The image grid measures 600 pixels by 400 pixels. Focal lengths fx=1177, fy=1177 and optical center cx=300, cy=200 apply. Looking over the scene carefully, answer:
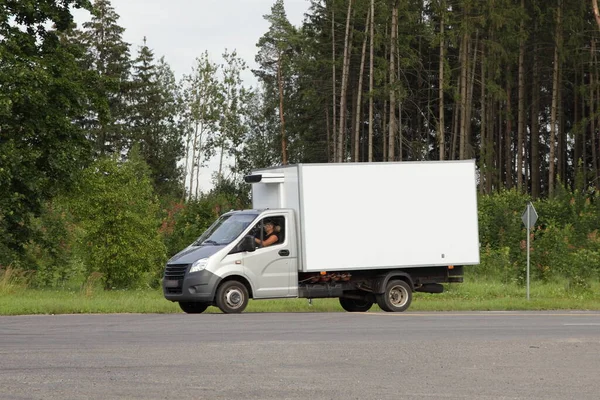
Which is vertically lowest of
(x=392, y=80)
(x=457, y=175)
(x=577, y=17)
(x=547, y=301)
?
(x=547, y=301)

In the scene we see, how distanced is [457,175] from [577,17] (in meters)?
35.2

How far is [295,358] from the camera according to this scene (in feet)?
48.0

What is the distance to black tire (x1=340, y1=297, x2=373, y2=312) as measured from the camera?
27.3 meters

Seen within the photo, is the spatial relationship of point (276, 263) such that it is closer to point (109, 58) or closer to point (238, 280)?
point (238, 280)

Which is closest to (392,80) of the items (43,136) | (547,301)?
(43,136)

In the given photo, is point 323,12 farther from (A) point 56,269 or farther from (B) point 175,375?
(B) point 175,375

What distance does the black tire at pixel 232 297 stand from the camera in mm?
24156

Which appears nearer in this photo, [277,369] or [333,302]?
[277,369]

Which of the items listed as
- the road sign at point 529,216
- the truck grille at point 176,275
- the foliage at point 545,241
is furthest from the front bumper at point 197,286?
the foliage at point 545,241

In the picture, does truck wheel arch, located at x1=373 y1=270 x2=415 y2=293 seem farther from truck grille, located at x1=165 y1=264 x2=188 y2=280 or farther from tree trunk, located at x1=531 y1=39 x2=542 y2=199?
tree trunk, located at x1=531 y1=39 x2=542 y2=199

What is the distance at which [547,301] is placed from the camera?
A: 29578mm

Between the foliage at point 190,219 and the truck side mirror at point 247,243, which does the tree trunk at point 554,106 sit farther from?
the truck side mirror at point 247,243

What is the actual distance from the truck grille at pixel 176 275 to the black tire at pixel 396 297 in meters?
4.49

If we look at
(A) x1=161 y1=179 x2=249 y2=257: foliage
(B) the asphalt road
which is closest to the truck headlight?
(B) the asphalt road
